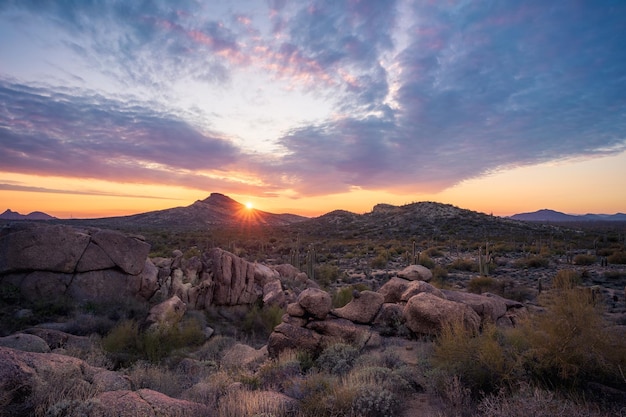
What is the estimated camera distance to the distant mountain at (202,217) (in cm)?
9175

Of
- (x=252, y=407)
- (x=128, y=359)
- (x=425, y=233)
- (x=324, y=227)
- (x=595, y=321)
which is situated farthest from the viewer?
(x=324, y=227)

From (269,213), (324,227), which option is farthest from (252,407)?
(269,213)

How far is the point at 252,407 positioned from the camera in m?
5.57

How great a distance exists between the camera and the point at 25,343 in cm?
845

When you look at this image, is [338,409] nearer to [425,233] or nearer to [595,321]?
[595,321]

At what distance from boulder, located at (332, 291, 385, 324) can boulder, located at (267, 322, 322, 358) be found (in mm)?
1432

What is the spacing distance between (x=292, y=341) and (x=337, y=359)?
1836 mm

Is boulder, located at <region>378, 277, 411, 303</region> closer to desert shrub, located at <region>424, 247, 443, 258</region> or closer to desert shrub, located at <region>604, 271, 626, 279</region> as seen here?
desert shrub, located at <region>604, 271, 626, 279</region>

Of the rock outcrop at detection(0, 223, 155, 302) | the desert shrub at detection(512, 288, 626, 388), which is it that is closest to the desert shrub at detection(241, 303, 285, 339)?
the rock outcrop at detection(0, 223, 155, 302)

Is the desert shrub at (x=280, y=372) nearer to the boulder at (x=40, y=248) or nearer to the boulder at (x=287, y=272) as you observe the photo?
the boulder at (x=40, y=248)

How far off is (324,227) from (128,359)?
218 feet

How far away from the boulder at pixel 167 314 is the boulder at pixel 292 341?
4095 mm

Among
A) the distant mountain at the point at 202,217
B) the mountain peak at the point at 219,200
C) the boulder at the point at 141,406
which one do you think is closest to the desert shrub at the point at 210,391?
the boulder at the point at 141,406

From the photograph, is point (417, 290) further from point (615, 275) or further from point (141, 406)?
point (615, 275)
